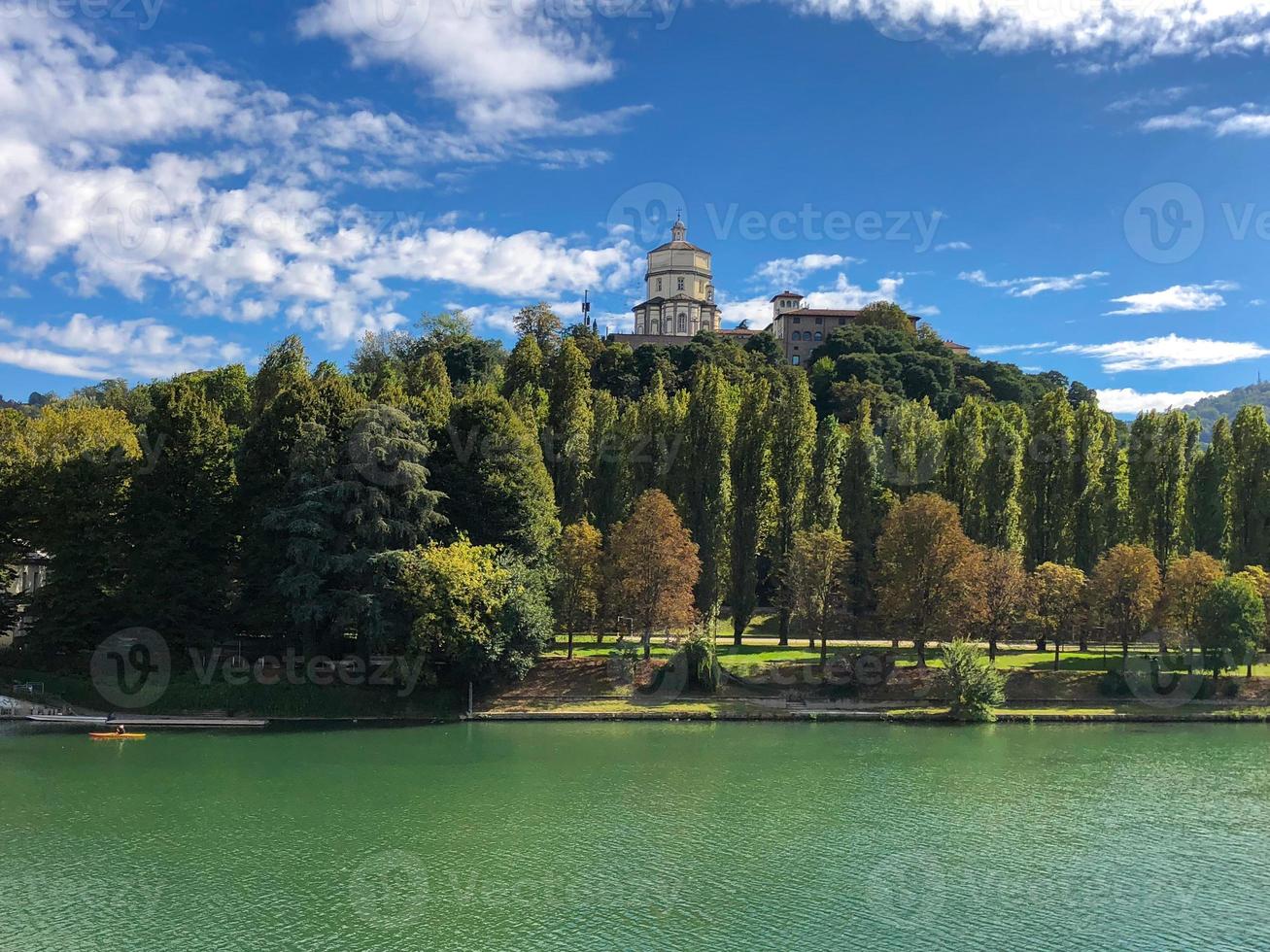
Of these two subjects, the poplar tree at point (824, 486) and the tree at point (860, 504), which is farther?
the tree at point (860, 504)

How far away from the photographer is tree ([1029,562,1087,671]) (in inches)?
1636

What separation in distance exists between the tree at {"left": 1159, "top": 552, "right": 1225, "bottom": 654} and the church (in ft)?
242

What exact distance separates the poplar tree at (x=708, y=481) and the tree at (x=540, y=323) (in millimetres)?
44688

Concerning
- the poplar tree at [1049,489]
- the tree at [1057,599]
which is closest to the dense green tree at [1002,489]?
the poplar tree at [1049,489]

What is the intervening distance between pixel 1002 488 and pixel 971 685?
13.8 meters

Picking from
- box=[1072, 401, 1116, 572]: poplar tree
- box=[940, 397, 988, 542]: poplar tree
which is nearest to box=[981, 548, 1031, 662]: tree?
box=[940, 397, 988, 542]: poplar tree

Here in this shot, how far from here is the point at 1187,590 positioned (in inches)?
1593

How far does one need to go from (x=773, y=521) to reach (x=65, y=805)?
31.8m

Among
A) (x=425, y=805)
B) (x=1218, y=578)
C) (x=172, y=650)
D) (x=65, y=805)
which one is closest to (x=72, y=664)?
(x=172, y=650)

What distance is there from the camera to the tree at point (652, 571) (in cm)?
3944

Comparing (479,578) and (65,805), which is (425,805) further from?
(479,578)

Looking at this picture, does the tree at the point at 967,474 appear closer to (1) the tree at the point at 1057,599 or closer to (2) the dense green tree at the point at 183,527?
(1) the tree at the point at 1057,599

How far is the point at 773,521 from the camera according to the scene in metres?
47.1

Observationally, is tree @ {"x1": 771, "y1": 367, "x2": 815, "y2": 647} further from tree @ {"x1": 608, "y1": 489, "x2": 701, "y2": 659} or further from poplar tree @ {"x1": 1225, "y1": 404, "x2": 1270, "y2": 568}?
poplar tree @ {"x1": 1225, "y1": 404, "x2": 1270, "y2": 568}
